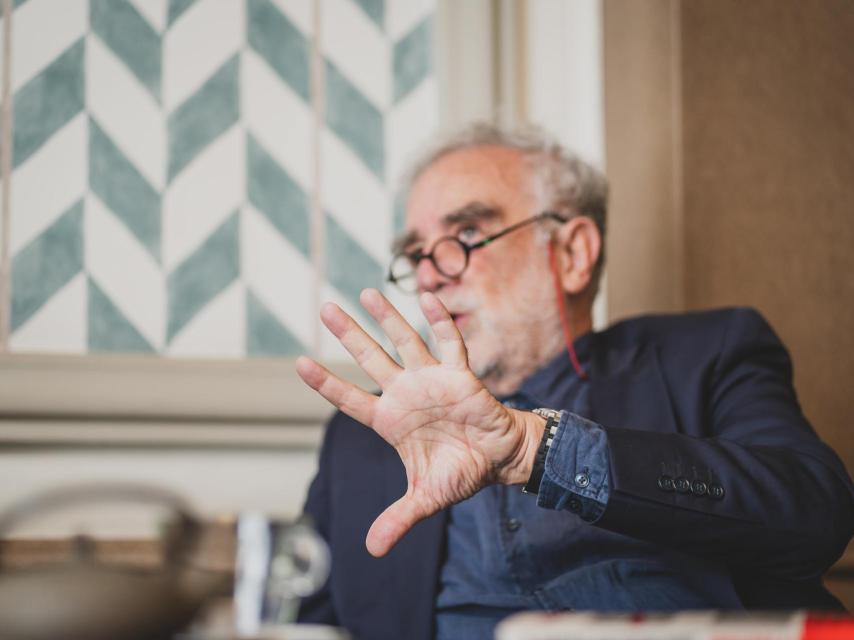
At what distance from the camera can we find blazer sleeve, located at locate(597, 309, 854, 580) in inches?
36.1

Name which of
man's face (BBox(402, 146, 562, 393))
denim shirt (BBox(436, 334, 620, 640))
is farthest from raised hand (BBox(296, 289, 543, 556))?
man's face (BBox(402, 146, 562, 393))

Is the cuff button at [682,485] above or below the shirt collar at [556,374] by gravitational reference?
below

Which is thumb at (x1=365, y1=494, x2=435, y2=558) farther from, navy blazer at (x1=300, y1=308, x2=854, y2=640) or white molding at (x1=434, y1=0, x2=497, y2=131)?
white molding at (x1=434, y1=0, x2=497, y2=131)

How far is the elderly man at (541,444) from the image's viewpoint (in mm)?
916

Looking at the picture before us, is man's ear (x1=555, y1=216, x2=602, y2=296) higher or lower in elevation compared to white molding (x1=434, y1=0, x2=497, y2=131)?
lower

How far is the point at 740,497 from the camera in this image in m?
0.95

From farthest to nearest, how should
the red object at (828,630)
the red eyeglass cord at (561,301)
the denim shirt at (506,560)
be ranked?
the red eyeglass cord at (561,301) < the denim shirt at (506,560) < the red object at (828,630)

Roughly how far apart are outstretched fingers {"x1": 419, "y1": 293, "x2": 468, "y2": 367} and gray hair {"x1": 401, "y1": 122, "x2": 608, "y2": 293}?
0.69 metres

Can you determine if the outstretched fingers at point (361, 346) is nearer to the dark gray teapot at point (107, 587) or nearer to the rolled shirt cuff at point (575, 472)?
the rolled shirt cuff at point (575, 472)

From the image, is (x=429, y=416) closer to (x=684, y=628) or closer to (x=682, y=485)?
(x=682, y=485)

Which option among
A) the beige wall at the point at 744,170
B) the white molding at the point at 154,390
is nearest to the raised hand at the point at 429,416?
the white molding at the point at 154,390

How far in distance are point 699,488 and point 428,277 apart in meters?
0.67

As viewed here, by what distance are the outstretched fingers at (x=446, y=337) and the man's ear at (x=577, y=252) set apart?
2.16 feet

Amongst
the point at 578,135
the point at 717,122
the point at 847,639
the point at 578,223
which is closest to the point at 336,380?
the point at 847,639
